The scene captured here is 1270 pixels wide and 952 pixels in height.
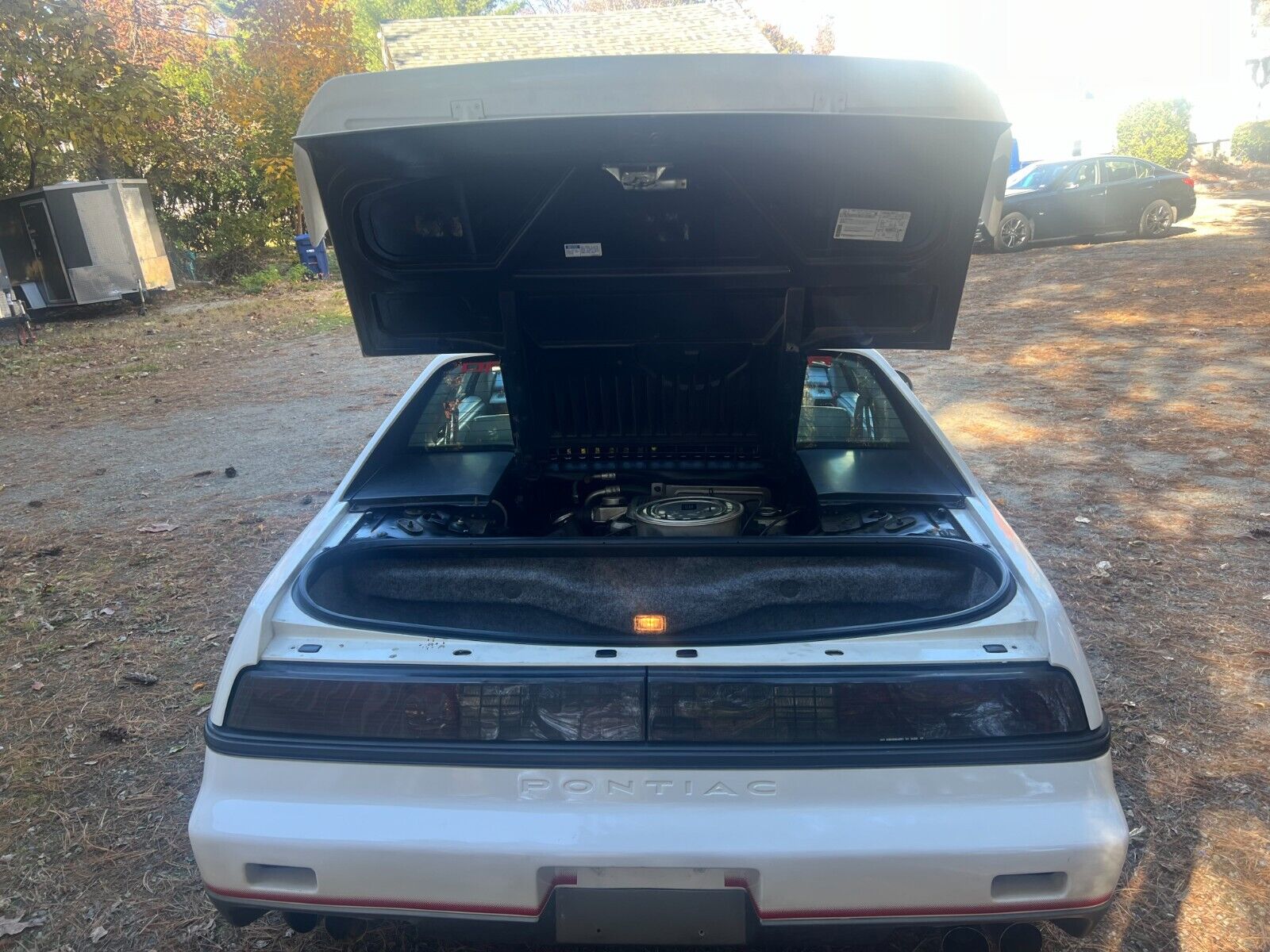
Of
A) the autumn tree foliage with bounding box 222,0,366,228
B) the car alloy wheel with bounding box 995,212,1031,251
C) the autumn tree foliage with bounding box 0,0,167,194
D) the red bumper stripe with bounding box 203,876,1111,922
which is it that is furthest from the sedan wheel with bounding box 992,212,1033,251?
the red bumper stripe with bounding box 203,876,1111,922

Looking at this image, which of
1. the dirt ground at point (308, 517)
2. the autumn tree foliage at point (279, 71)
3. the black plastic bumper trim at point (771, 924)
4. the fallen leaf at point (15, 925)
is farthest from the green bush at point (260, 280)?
the black plastic bumper trim at point (771, 924)

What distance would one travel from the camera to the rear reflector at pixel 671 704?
1843 millimetres

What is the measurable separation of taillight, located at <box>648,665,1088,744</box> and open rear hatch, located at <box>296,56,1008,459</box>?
4.12 feet

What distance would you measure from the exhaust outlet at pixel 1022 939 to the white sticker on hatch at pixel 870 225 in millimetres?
1798

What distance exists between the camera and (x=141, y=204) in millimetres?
16625

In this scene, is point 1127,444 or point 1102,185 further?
point 1102,185

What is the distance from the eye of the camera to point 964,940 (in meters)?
2.04

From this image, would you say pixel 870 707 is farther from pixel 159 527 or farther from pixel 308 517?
pixel 159 527

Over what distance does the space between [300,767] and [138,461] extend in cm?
632

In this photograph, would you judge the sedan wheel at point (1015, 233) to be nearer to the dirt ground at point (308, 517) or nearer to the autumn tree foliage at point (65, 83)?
the dirt ground at point (308, 517)

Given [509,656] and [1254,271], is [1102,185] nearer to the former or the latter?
[1254,271]

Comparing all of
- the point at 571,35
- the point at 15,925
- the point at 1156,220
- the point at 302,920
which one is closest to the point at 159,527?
the point at 15,925

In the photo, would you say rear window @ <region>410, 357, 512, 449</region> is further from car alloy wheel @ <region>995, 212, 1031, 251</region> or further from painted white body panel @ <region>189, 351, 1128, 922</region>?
car alloy wheel @ <region>995, 212, 1031, 251</region>

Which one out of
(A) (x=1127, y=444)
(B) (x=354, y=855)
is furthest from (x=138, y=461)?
(A) (x=1127, y=444)
